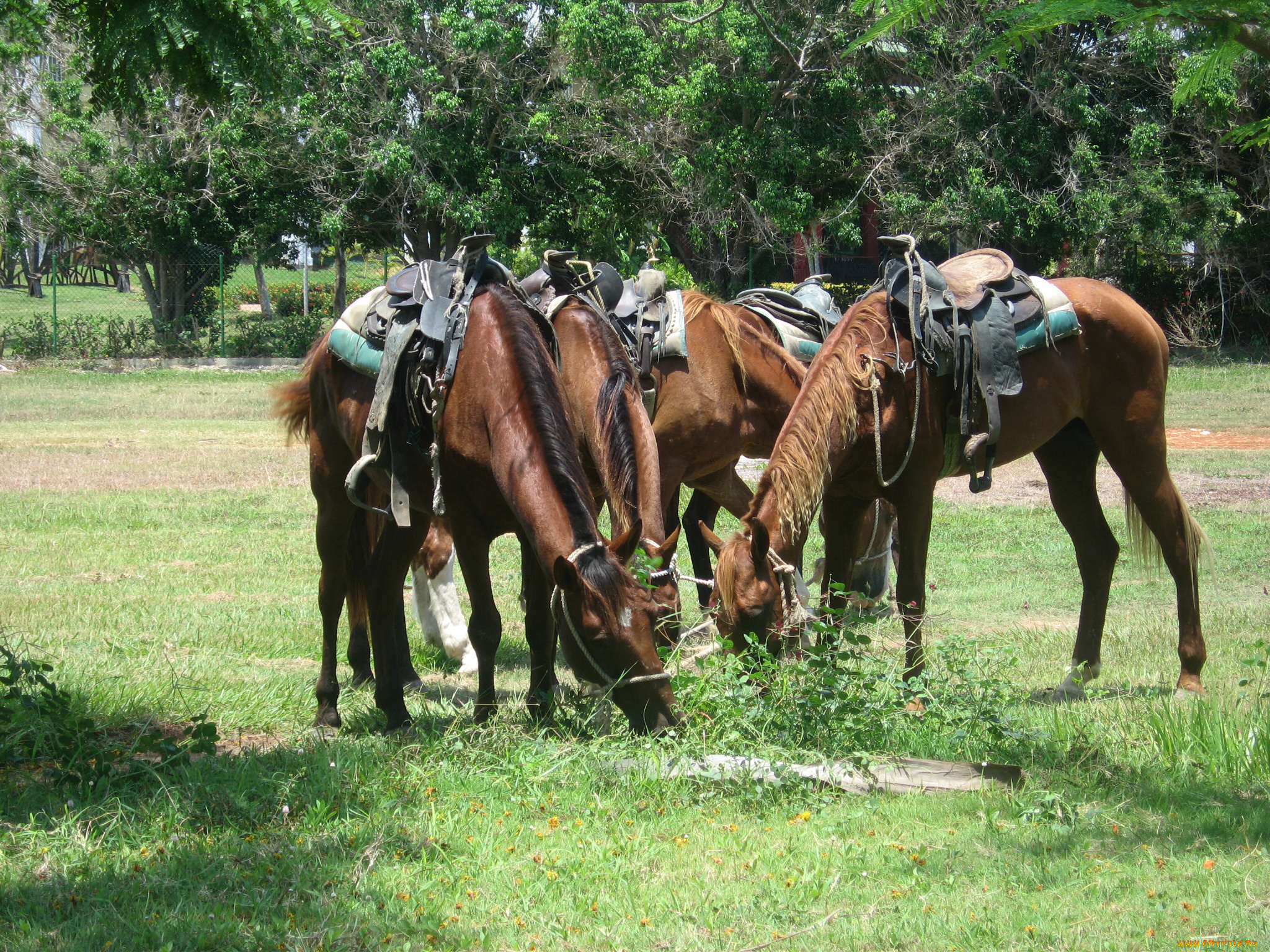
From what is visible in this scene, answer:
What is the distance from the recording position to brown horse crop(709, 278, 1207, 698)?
5152 mm

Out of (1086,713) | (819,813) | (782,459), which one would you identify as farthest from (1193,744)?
(782,459)

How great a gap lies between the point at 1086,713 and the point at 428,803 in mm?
2854

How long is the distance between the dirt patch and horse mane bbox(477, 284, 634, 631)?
38.5 feet

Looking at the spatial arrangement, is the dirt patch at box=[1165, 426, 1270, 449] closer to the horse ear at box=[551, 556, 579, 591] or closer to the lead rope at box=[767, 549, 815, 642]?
the lead rope at box=[767, 549, 815, 642]

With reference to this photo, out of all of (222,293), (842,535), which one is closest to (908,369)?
(842,535)

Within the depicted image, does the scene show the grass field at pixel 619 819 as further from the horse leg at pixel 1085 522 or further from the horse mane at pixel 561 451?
the horse mane at pixel 561 451

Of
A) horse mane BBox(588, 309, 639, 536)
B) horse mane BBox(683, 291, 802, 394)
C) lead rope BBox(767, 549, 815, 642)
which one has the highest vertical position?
horse mane BBox(683, 291, 802, 394)

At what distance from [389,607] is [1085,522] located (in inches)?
143

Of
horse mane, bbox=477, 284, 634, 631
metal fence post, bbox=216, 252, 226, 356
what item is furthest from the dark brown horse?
metal fence post, bbox=216, 252, 226, 356

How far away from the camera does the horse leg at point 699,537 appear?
23.0 feet

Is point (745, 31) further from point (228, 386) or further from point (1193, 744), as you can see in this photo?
point (1193, 744)

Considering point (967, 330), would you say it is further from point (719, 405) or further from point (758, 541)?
point (758, 541)

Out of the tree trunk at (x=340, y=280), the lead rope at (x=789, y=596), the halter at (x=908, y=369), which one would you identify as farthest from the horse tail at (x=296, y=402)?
the tree trunk at (x=340, y=280)

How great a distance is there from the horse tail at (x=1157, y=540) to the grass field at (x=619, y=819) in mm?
559
